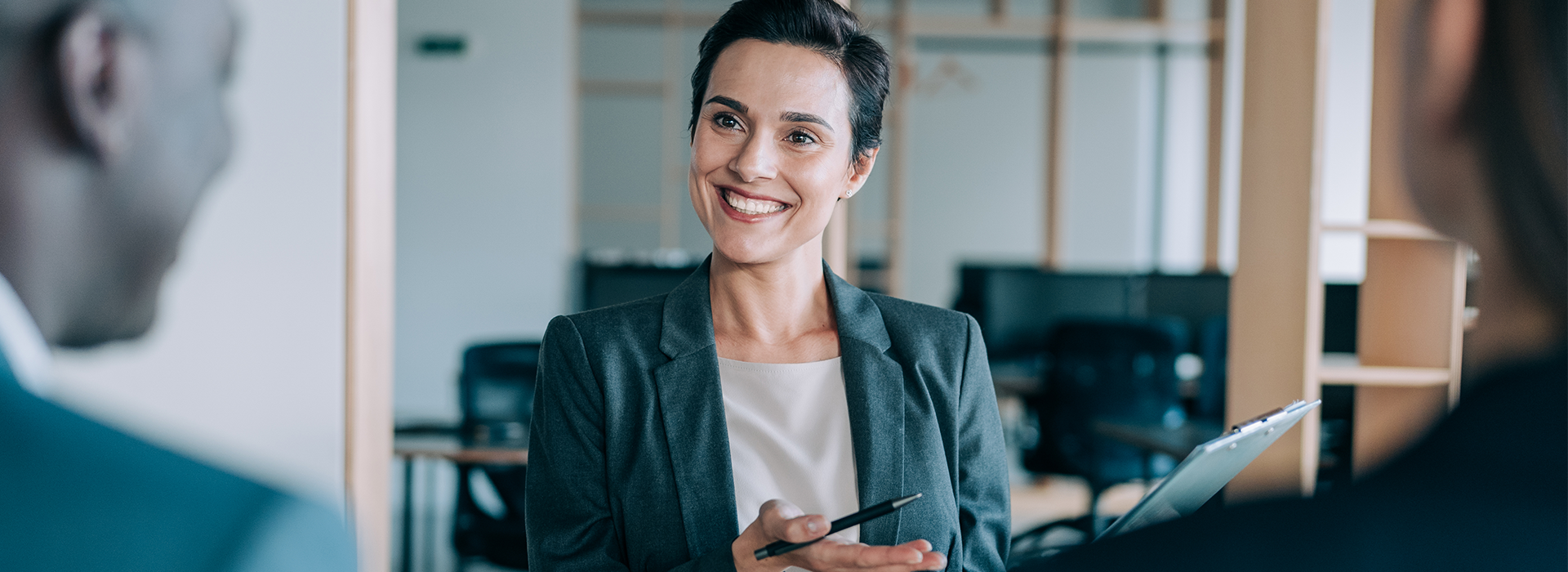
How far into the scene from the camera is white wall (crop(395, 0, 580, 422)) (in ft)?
18.7

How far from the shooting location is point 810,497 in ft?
4.12

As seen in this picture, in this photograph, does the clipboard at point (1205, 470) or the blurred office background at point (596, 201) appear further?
the blurred office background at point (596, 201)

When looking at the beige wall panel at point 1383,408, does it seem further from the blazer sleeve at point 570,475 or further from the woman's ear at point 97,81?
the woman's ear at point 97,81

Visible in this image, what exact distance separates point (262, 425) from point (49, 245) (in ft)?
1.90

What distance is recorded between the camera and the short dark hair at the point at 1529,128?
39cm

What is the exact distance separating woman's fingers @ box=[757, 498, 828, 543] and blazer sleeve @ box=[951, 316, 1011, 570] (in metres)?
0.35

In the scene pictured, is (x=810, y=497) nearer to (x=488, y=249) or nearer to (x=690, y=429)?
(x=690, y=429)

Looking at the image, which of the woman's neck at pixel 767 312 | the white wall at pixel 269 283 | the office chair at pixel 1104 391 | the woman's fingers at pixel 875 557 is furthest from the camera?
the office chair at pixel 1104 391

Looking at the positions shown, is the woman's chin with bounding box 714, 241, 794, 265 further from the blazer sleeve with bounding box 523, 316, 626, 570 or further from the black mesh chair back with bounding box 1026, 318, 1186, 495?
the black mesh chair back with bounding box 1026, 318, 1186, 495

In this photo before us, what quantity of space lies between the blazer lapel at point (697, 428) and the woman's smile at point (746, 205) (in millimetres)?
142

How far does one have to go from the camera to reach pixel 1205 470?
3.31 ft

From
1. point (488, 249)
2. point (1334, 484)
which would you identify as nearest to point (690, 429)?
point (1334, 484)

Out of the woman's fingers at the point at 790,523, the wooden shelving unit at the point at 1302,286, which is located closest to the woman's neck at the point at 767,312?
the woman's fingers at the point at 790,523

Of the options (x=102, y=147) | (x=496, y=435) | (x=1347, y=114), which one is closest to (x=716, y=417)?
(x=102, y=147)
